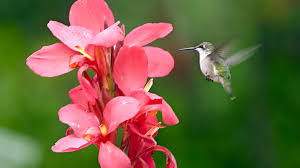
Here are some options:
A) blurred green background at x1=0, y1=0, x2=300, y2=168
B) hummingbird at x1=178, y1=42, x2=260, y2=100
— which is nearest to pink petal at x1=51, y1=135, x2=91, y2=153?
hummingbird at x1=178, y1=42, x2=260, y2=100

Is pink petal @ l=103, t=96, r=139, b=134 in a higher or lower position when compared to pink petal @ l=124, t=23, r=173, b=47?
lower

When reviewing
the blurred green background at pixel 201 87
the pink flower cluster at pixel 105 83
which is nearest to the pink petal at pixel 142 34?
the pink flower cluster at pixel 105 83

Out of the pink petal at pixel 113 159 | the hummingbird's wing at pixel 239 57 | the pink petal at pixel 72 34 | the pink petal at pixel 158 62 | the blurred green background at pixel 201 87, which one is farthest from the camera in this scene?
the blurred green background at pixel 201 87

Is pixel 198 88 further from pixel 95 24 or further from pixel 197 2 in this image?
pixel 95 24

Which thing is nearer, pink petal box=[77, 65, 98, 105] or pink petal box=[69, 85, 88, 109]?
pink petal box=[77, 65, 98, 105]

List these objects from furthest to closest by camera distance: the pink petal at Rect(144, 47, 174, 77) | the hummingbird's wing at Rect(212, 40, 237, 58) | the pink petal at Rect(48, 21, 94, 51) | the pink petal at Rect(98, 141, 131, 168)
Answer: the hummingbird's wing at Rect(212, 40, 237, 58), the pink petal at Rect(144, 47, 174, 77), the pink petal at Rect(48, 21, 94, 51), the pink petal at Rect(98, 141, 131, 168)

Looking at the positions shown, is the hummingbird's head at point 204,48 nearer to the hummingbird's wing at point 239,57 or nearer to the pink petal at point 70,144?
the hummingbird's wing at point 239,57

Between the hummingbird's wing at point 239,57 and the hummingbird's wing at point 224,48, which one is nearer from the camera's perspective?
the hummingbird's wing at point 224,48

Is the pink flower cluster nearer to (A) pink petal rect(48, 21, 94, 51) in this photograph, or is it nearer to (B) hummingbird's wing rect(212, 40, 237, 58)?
(A) pink petal rect(48, 21, 94, 51)
